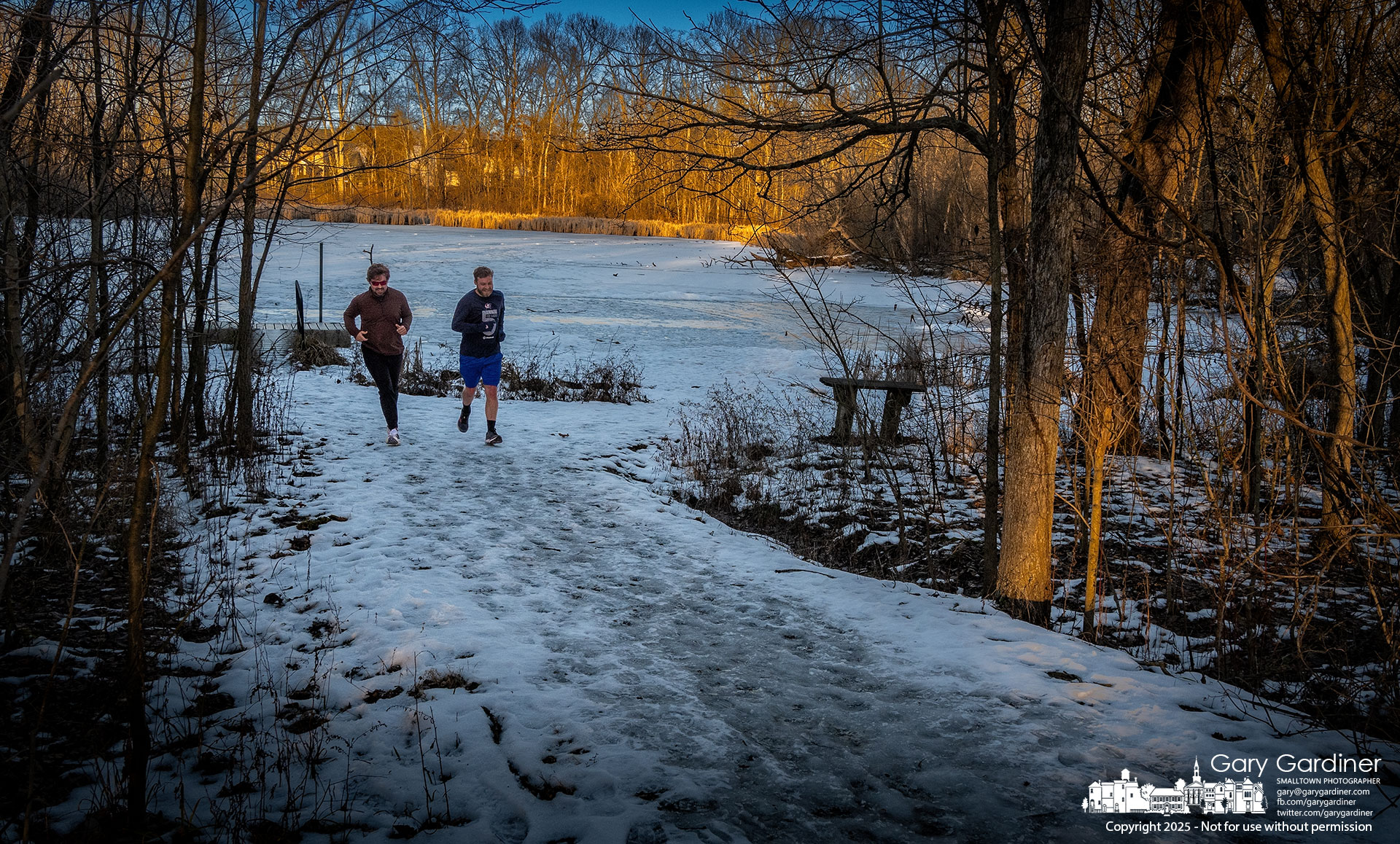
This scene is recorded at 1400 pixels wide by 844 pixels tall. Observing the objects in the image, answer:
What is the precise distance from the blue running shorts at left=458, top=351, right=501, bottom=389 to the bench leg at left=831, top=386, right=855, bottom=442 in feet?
14.1

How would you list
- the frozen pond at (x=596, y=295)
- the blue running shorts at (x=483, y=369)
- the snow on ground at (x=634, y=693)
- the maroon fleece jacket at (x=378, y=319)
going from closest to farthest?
the snow on ground at (x=634, y=693)
the maroon fleece jacket at (x=378, y=319)
the blue running shorts at (x=483, y=369)
the frozen pond at (x=596, y=295)

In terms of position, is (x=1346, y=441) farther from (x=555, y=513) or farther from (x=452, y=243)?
(x=452, y=243)

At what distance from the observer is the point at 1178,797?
10.7 feet

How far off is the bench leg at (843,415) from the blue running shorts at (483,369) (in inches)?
169

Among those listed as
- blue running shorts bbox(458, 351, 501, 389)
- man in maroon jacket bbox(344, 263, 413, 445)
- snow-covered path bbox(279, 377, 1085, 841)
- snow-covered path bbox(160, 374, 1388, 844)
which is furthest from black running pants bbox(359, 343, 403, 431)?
snow-covered path bbox(160, 374, 1388, 844)

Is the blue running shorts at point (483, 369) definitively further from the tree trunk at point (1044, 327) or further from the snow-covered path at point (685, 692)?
the tree trunk at point (1044, 327)

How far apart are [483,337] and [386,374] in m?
1.11

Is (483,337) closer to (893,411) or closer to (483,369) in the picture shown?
(483,369)

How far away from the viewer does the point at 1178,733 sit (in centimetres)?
375

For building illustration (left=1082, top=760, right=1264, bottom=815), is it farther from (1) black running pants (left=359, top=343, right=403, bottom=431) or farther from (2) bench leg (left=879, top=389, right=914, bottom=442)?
(1) black running pants (left=359, top=343, right=403, bottom=431)

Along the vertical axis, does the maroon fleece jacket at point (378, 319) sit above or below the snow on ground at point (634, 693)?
above

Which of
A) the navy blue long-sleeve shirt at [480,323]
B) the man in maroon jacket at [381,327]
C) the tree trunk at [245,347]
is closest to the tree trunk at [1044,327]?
the navy blue long-sleeve shirt at [480,323]

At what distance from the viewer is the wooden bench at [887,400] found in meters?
10.5

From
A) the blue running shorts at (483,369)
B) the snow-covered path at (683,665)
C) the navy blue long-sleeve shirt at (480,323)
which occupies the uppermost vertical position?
the navy blue long-sleeve shirt at (480,323)
